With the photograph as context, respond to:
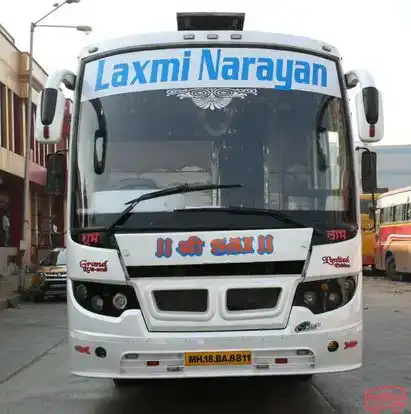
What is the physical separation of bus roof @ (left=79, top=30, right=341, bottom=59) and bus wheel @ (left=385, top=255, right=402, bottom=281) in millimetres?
19869

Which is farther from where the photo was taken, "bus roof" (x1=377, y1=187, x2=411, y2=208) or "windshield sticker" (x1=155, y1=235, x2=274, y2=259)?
"bus roof" (x1=377, y1=187, x2=411, y2=208)

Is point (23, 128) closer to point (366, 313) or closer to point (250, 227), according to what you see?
point (366, 313)

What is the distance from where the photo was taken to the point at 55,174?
6453 mm

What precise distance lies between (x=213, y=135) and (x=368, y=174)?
1.57 meters

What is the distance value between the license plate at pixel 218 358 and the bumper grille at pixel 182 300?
0.35 m

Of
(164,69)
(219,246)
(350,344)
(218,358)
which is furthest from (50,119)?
(350,344)

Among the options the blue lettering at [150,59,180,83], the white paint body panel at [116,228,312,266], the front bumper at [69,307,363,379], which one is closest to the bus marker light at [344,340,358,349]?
the front bumper at [69,307,363,379]

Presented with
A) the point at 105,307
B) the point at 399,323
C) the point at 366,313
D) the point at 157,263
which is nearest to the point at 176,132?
the point at 157,263

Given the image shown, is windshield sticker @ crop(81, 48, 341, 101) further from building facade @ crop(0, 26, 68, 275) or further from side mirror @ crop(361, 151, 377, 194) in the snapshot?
building facade @ crop(0, 26, 68, 275)

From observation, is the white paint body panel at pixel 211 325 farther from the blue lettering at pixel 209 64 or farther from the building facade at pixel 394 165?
the building facade at pixel 394 165

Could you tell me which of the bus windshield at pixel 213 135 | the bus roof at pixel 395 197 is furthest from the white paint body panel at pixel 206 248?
the bus roof at pixel 395 197

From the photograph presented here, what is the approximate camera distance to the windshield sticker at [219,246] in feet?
17.6

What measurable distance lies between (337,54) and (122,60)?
1.97 meters

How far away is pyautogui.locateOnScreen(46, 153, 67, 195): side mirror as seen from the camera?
253 inches
